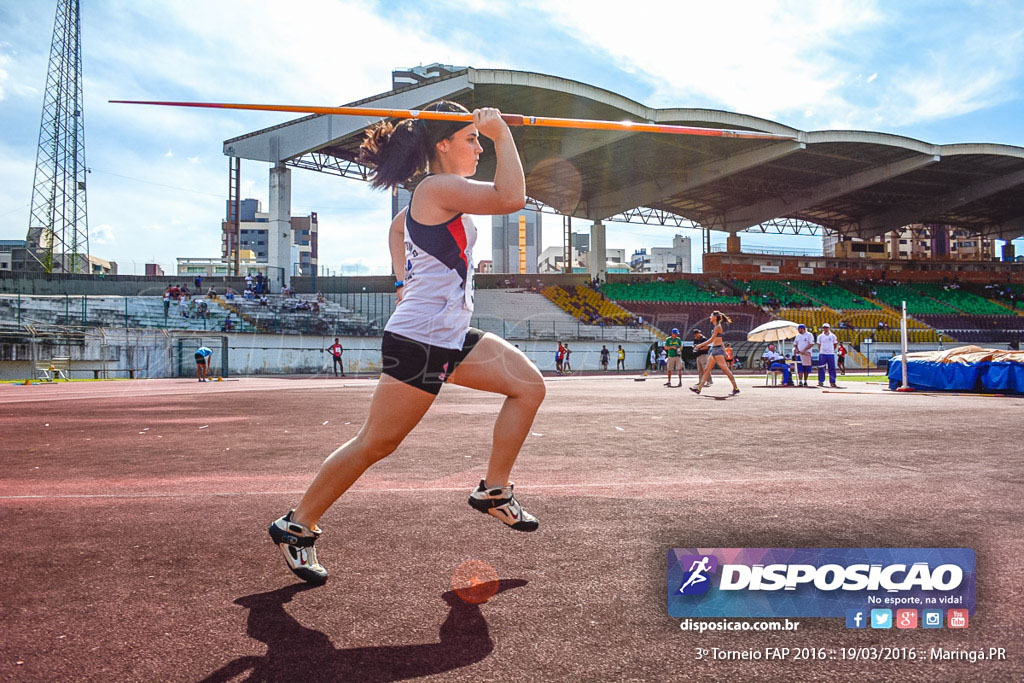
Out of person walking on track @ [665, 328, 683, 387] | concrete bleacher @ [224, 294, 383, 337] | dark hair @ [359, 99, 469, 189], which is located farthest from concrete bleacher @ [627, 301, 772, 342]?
dark hair @ [359, 99, 469, 189]

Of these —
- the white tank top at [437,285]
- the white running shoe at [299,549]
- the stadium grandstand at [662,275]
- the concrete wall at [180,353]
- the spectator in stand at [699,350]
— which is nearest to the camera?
the white running shoe at [299,549]

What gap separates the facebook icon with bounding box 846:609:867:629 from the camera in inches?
86.0

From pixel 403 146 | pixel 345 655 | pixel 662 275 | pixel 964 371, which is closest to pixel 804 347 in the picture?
pixel 964 371

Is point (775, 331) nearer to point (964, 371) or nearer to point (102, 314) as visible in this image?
point (964, 371)

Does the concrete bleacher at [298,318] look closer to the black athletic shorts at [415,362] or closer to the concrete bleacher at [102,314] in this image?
the concrete bleacher at [102,314]

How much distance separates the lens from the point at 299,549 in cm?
271

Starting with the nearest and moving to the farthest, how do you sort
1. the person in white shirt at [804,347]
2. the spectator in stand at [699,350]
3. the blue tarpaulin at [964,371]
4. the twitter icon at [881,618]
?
the twitter icon at [881,618], the blue tarpaulin at [964,371], the spectator in stand at [699,350], the person in white shirt at [804,347]

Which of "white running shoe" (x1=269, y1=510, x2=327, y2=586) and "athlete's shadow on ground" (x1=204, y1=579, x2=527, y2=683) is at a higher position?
"white running shoe" (x1=269, y1=510, x2=327, y2=586)

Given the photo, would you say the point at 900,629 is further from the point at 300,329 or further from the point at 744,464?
the point at 300,329

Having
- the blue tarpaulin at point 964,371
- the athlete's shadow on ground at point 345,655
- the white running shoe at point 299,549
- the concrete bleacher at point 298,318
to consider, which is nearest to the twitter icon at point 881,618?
the athlete's shadow on ground at point 345,655

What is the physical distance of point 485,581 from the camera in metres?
2.67

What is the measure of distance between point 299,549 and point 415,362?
858 millimetres

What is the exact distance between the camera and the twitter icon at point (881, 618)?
218 cm

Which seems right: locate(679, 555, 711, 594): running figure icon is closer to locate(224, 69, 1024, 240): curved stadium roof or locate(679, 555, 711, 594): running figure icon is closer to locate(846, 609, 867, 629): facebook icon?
locate(846, 609, 867, 629): facebook icon
